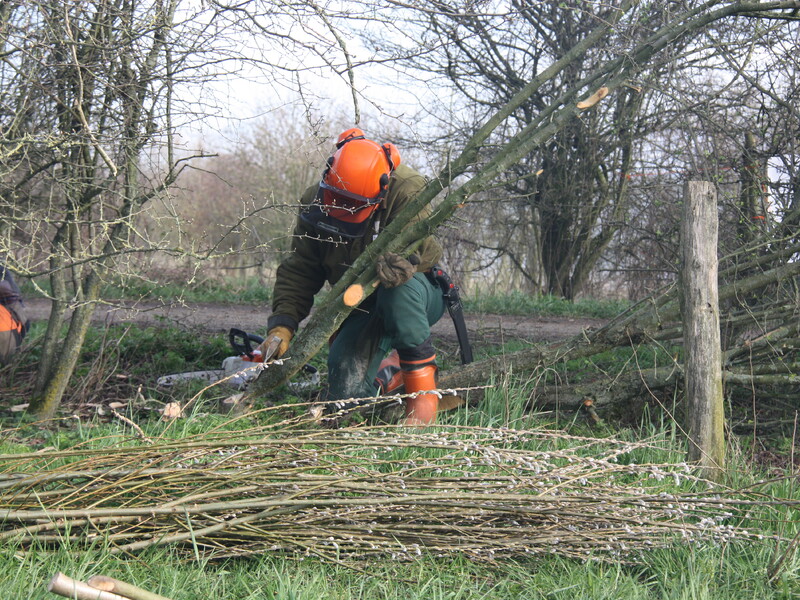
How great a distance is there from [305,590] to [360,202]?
2675 millimetres

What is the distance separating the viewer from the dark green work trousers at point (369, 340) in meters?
4.45

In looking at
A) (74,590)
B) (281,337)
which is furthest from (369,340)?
(74,590)

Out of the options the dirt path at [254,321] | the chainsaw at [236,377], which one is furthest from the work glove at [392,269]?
the dirt path at [254,321]

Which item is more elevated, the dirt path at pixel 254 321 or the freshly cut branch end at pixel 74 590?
the dirt path at pixel 254 321

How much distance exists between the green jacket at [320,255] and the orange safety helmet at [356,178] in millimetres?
152

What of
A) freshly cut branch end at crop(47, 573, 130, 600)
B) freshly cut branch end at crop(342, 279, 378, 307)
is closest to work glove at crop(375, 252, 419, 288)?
freshly cut branch end at crop(342, 279, 378, 307)

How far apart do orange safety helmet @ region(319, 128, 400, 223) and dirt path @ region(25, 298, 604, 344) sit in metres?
2.58

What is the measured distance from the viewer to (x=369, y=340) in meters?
4.86

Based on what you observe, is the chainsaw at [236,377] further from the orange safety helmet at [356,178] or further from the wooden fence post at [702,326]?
the wooden fence post at [702,326]

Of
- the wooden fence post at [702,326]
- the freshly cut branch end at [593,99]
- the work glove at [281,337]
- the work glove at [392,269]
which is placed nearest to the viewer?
the wooden fence post at [702,326]

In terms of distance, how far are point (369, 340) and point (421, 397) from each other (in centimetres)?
78

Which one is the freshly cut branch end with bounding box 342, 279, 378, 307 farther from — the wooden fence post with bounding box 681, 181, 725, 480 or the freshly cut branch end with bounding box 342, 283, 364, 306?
the wooden fence post with bounding box 681, 181, 725, 480

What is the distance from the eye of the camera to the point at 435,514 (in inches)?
99.3

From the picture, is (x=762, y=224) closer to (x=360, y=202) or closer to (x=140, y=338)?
(x=360, y=202)
